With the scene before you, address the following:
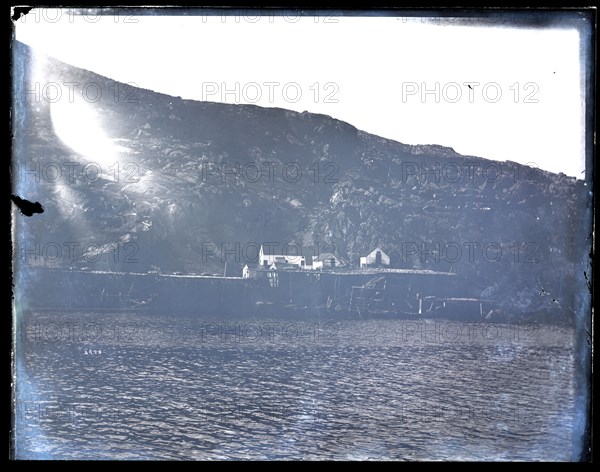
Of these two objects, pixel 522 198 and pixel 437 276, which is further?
pixel 437 276

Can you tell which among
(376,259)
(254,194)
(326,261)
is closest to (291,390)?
(326,261)

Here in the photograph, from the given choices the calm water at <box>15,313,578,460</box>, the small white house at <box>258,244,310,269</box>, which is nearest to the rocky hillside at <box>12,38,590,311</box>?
the small white house at <box>258,244,310,269</box>

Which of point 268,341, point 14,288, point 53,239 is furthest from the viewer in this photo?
point 268,341

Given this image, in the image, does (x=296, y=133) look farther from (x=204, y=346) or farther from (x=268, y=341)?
(x=204, y=346)

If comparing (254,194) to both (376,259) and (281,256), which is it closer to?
(281,256)

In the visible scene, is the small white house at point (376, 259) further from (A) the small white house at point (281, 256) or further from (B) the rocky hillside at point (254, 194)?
(A) the small white house at point (281, 256)

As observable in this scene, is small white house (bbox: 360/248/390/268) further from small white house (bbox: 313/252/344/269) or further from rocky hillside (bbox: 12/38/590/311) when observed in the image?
small white house (bbox: 313/252/344/269)

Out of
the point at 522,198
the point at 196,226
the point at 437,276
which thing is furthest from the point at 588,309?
the point at 196,226
